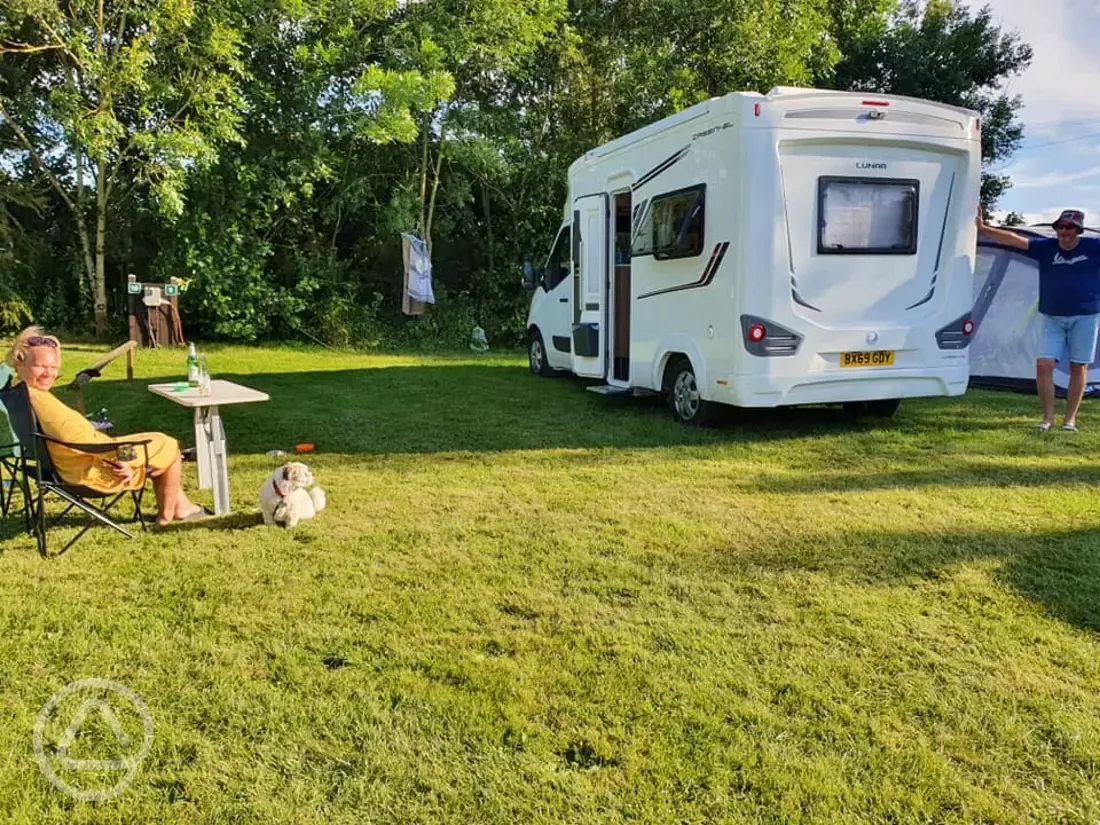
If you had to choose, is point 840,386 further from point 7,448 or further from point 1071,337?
point 7,448

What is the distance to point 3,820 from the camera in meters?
2.10

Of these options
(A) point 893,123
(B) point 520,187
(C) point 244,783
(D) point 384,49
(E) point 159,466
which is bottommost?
(C) point 244,783

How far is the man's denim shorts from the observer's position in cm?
654

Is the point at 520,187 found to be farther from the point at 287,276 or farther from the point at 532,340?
the point at 532,340

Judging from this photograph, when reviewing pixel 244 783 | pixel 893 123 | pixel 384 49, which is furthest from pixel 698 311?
pixel 384 49

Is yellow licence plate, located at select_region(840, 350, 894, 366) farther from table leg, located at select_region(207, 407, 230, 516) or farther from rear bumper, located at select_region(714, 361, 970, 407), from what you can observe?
table leg, located at select_region(207, 407, 230, 516)

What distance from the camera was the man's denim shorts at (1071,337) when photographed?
6.54 m

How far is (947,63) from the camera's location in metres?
18.3

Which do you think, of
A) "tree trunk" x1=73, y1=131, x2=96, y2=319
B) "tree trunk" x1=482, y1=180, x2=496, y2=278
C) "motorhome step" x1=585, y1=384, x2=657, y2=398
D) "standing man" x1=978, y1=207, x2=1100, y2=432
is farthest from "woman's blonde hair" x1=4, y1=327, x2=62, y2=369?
"tree trunk" x1=482, y1=180, x2=496, y2=278

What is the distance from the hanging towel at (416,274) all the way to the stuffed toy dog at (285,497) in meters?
10.8

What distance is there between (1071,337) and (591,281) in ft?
14.1

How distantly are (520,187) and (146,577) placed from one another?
44.2 ft

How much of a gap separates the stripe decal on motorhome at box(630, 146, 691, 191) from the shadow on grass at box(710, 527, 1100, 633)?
3.76 metres

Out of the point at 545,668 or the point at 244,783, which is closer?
the point at 244,783
